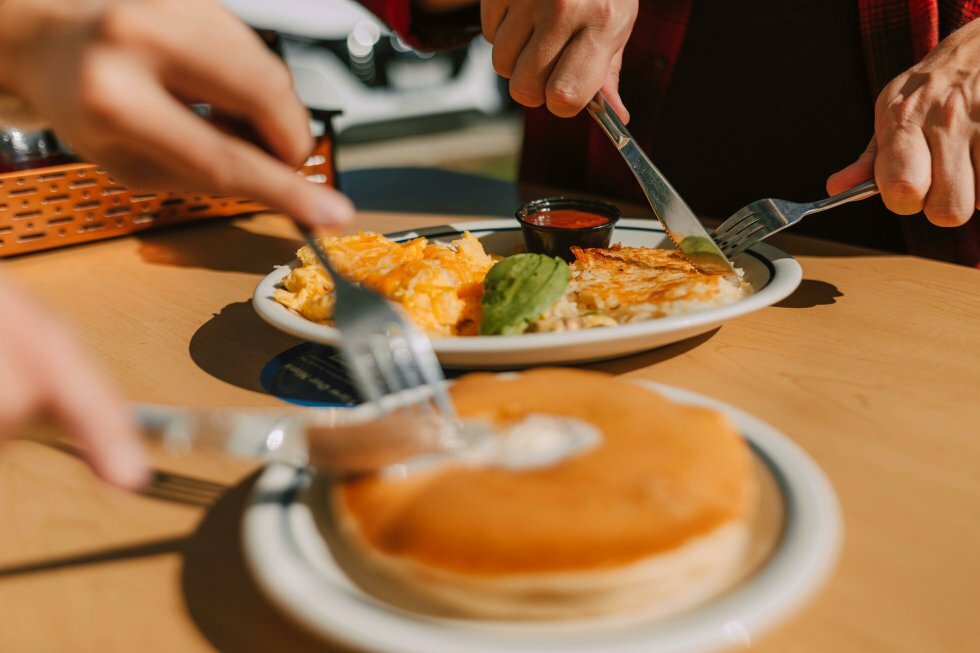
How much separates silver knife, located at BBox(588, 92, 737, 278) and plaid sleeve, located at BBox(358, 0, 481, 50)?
3.30 feet

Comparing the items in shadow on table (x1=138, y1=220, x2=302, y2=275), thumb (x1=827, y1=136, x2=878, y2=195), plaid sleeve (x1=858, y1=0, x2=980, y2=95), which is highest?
plaid sleeve (x1=858, y1=0, x2=980, y2=95)

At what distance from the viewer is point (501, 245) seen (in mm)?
1976

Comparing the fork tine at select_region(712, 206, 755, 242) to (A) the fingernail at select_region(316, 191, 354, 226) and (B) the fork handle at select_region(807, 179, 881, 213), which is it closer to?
(B) the fork handle at select_region(807, 179, 881, 213)

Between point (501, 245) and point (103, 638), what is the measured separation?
1383 millimetres

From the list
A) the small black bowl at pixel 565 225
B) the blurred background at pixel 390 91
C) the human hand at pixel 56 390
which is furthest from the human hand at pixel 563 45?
the blurred background at pixel 390 91

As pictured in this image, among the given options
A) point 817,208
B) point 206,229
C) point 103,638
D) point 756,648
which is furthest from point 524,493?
point 206,229

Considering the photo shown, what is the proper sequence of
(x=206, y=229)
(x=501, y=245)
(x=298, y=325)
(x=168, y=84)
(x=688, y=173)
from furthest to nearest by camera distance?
(x=688, y=173)
(x=206, y=229)
(x=501, y=245)
(x=298, y=325)
(x=168, y=84)

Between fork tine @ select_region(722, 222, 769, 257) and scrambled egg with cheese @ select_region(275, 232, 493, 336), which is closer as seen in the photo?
scrambled egg with cheese @ select_region(275, 232, 493, 336)

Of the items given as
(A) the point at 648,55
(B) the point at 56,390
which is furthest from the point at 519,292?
(A) the point at 648,55

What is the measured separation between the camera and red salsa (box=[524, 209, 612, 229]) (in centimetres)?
183

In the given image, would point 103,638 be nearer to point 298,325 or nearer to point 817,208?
point 298,325

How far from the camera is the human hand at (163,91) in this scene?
2.41 feet

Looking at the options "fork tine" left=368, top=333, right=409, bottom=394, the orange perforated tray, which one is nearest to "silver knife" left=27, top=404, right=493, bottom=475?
"fork tine" left=368, top=333, right=409, bottom=394

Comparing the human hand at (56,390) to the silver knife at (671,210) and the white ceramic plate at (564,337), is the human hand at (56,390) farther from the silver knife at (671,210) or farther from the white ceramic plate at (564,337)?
the silver knife at (671,210)
